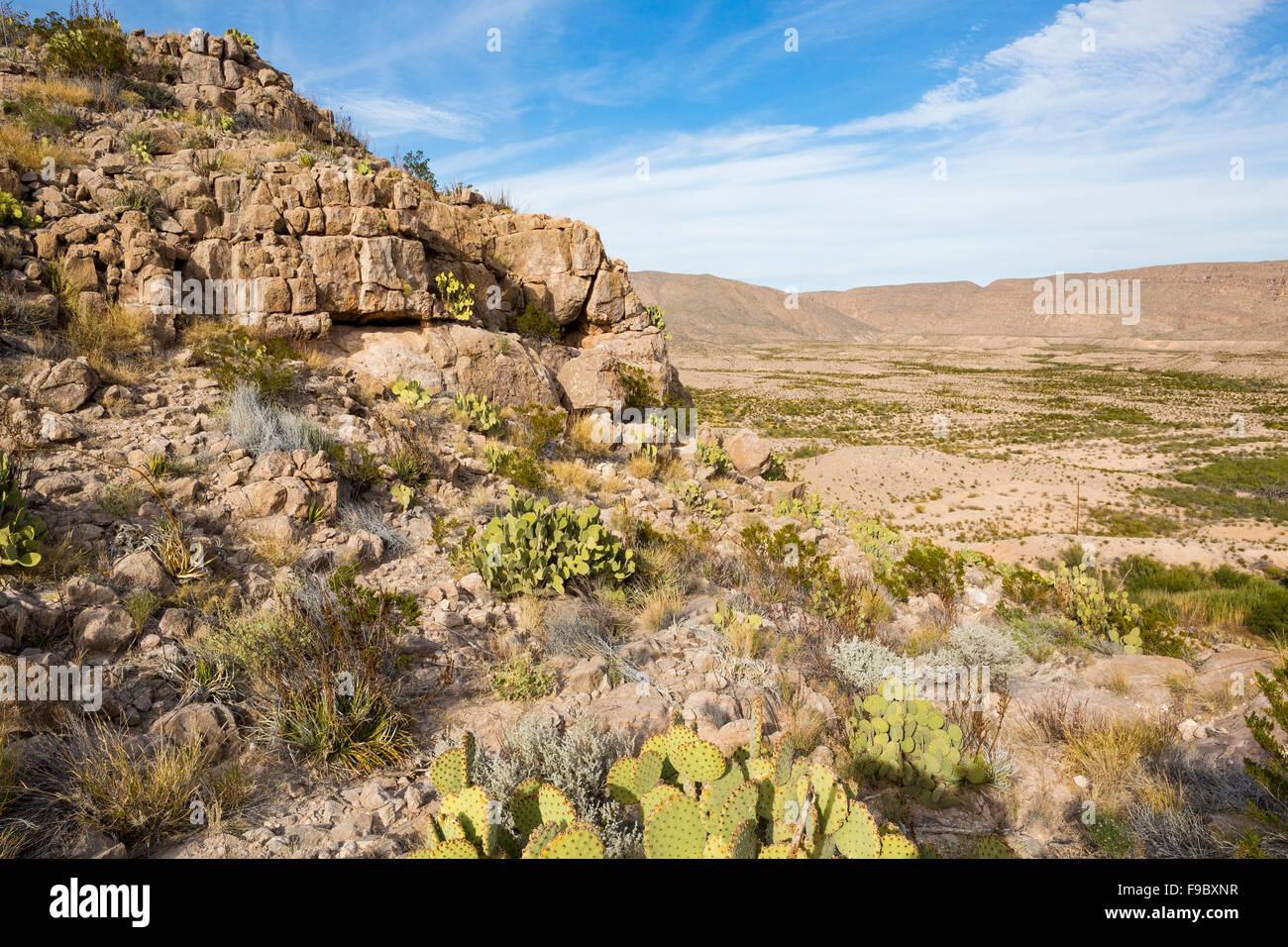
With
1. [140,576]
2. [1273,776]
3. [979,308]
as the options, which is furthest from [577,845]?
[979,308]

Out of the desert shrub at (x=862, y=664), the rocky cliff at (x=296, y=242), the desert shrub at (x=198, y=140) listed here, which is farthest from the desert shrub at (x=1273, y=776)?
the desert shrub at (x=198, y=140)

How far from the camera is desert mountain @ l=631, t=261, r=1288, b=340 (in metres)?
127

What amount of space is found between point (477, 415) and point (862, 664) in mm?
6432

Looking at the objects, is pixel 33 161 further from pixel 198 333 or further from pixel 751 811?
pixel 751 811

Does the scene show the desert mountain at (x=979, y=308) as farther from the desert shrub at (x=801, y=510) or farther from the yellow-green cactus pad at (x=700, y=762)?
the yellow-green cactus pad at (x=700, y=762)

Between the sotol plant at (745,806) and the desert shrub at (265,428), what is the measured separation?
5426mm

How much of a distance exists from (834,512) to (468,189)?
10230 mm

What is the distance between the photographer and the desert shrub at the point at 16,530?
13.3 ft

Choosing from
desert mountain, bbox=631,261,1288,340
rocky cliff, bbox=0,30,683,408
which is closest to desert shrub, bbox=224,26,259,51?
rocky cliff, bbox=0,30,683,408

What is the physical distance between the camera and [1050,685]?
5.12m

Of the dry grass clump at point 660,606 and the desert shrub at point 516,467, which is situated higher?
the desert shrub at point 516,467

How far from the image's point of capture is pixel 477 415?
902cm

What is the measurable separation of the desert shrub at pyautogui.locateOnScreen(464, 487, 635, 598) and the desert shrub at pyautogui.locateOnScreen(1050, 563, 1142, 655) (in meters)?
5.15
